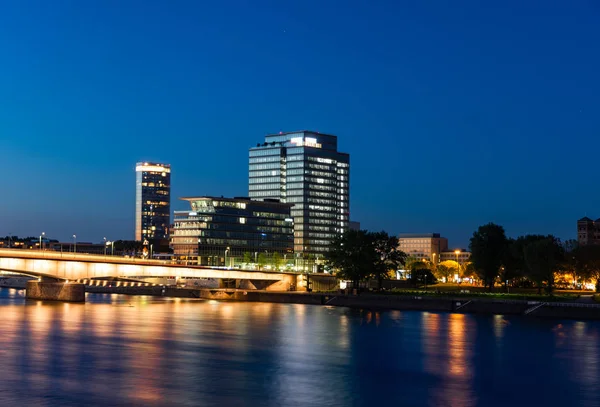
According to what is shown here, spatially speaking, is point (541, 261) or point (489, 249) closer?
point (541, 261)

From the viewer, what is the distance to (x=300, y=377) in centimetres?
5550

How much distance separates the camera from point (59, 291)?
14062cm

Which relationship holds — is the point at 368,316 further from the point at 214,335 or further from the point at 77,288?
the point at 77,288

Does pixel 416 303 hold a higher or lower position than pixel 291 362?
higher

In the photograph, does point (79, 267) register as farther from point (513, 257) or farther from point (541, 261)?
point (513, 257)

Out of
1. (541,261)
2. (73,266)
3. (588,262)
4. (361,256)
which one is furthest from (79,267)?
(588,262)

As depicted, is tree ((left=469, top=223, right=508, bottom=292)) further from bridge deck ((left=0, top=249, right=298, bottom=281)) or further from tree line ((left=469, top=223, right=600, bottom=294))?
bridge deck ((left=0, top=249, right=298, bottom=281))

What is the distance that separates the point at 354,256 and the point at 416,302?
2703 centimetres

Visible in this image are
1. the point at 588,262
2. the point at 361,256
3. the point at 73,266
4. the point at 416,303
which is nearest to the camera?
the point at 73,266

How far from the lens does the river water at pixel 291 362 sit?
47.5m

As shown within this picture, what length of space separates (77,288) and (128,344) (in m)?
72.0

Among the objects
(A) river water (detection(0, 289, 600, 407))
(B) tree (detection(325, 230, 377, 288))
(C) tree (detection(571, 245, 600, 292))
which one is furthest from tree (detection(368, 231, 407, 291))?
(A) river water (detection(0, 289, 600, 407))

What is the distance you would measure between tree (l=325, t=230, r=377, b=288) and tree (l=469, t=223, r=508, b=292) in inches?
795

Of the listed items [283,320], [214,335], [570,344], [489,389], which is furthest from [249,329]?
[489,389]
